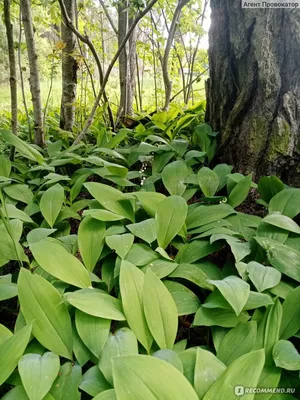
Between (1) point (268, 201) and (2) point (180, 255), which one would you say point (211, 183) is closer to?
(1) point (268, 201)

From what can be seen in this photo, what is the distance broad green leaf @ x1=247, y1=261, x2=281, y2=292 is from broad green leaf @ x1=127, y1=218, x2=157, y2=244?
0.75 feet

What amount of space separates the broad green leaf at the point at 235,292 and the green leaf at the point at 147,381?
148mm


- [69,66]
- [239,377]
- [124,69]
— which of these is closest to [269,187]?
[239,377]

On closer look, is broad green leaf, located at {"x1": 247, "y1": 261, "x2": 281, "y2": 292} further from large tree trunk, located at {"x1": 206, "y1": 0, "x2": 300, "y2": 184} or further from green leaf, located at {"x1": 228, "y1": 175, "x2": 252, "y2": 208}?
large tree trunk, located at {"x1": 206, "y1": 0, "x2": 300, "y2": 184}

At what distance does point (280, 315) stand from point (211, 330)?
0.13 metres

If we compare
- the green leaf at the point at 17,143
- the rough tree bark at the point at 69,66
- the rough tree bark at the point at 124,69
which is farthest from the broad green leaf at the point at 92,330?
the rough tree bark at the point at 124,69

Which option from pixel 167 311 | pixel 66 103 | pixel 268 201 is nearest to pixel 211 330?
pixel 167 311

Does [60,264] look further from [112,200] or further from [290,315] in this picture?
[290,315]

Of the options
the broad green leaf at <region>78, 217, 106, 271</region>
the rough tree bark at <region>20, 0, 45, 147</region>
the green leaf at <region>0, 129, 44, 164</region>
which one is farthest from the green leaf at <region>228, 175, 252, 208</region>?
the rough tree bark at <region>20, 0, 45, 147</region>

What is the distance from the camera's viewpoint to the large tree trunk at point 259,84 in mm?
967

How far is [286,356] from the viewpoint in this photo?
1.55 feet

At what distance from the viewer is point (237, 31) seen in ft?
3.43

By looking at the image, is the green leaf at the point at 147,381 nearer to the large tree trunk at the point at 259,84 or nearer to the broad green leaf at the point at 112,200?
the broad green leaf at the point at 112,200

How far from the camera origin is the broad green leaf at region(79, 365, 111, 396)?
0.46 m
